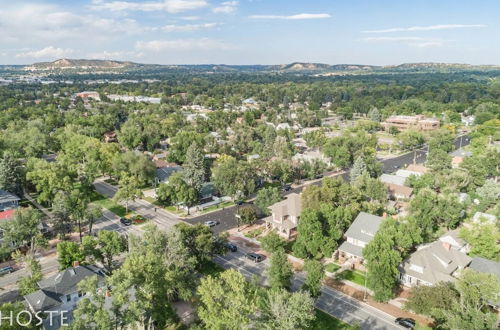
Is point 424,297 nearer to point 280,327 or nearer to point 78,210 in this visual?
point 280,327

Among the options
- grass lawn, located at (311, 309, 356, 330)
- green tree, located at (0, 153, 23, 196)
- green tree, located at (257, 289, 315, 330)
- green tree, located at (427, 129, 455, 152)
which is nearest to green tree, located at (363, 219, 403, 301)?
grass lawn, located at (311, 309, 356, 330)

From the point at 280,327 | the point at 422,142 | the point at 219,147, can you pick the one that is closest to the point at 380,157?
the point at 422,142

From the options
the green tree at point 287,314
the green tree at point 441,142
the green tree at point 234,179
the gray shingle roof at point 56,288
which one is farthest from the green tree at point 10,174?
the green tree at point 441,142

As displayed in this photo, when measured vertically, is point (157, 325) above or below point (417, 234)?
below

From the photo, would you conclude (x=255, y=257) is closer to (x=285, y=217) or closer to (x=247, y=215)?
(x=247, y=215)

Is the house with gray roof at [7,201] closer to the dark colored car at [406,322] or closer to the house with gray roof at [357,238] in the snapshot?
the house with gray roof at [357,238]

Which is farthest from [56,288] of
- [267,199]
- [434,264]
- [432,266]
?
[434,264]
